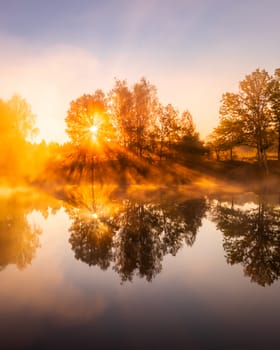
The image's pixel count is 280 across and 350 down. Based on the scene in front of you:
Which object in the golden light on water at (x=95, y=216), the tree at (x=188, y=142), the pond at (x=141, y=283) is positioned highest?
the tree at (x=188, y=142)

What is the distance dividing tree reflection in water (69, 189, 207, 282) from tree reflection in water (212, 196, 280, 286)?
1.63 m

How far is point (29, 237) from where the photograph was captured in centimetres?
1388

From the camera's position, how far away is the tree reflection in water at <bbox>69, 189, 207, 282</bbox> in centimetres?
1011

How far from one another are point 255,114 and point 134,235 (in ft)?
118

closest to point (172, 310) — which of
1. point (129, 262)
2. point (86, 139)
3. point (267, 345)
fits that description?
point (267, 345)

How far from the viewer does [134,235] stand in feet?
44.8

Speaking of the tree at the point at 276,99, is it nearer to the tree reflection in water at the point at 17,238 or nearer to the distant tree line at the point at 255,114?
the distant tree line at the point at 255,114

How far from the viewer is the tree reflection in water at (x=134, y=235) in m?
10.1

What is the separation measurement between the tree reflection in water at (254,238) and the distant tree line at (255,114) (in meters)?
25.1

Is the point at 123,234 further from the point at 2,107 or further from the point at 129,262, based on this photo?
the point at 2,107

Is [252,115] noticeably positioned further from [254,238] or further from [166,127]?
[254,238]

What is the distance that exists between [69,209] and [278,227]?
14.5m

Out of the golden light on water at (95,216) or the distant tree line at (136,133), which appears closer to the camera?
the golden light on water at (95,216)

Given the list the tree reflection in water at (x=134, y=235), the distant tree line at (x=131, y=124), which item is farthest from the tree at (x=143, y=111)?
the tree reflection in water at (x=134, y=235)
